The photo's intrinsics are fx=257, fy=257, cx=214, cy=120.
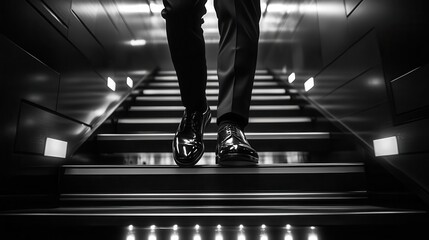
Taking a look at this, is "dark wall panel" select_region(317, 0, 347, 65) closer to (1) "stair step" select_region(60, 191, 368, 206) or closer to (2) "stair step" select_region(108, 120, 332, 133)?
(2) "stair step" select_region(108, 120, 332, 133)

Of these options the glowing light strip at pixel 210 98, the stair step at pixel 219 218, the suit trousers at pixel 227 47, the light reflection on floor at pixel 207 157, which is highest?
the glowing light strip at pixel 210 98

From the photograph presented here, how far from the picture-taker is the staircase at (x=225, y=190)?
0.68m

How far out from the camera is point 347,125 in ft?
4.15

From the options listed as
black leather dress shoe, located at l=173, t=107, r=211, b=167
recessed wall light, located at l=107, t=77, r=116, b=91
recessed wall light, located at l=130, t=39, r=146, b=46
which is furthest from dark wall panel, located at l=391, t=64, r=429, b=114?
recessed wall light, located at l=130, t=39, r=146, b=46

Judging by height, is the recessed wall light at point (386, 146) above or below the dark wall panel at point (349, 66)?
below

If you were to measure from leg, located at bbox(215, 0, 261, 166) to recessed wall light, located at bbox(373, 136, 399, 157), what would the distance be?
487mm

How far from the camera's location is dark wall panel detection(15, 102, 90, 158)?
88 centimetres

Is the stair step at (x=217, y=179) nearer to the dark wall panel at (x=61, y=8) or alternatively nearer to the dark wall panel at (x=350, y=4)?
the dark wall panel at (x=61, y=8)

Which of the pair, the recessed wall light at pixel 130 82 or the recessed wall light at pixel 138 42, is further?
the recessed wall light at pixel 138 42

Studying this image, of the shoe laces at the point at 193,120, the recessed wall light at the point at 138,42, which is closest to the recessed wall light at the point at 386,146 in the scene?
the shoe laces at the point at 193,120

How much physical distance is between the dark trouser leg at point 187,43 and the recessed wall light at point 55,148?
559 mm

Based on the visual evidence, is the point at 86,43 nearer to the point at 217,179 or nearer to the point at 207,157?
the point at 207,157

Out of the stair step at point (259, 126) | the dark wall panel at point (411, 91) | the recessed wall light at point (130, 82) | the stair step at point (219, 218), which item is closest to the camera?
the stair step at point (219, 218)

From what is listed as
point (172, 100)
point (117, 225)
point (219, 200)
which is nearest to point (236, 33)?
point (219, 200)
